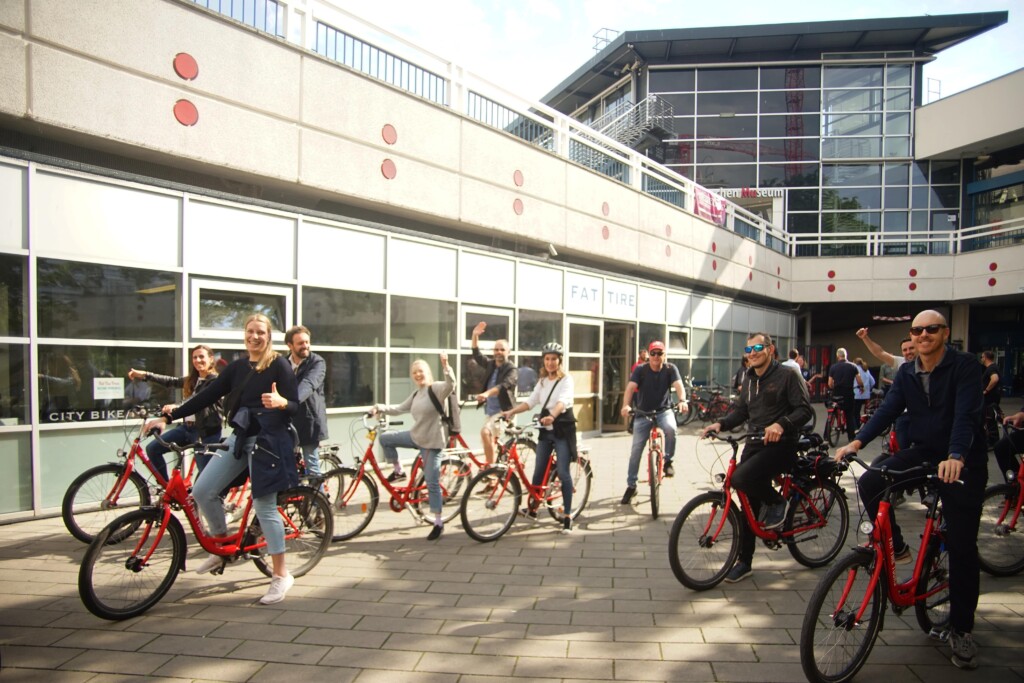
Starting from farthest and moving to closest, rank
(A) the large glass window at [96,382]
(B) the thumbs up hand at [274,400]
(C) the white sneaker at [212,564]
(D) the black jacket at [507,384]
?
(D) the black jacket at [507,384] → (A) the large glass window at [96,382] → (C) the white sneaker at [212,564] → (B) the thumbs up hand at [274,400]

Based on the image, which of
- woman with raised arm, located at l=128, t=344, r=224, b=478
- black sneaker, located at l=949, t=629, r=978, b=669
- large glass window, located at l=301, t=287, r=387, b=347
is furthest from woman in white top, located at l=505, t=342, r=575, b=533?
large glass window, located at l=301, t=287, r=387, b=347

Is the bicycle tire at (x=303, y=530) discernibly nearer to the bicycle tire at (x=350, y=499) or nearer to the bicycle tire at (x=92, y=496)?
the bicycle tire at (x=350, y=499)

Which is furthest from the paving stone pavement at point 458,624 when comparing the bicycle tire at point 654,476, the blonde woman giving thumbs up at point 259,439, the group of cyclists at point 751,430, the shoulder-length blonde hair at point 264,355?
the shoulder-length blonde hair at point 264,355

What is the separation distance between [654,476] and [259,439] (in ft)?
12.6

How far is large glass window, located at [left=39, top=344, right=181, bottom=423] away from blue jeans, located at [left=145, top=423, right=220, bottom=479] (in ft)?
2.82

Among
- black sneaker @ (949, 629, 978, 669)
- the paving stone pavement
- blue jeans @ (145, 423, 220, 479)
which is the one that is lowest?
the paving stone pavement

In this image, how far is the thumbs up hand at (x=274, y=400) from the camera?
380 cm

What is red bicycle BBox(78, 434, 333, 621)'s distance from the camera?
11.6ft

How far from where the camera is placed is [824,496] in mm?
4750

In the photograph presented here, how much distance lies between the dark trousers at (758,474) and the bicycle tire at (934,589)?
104cm

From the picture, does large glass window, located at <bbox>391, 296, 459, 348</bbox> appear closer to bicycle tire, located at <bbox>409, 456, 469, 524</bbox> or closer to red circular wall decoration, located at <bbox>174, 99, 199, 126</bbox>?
bicycle tire, located at <bbox>409, 456, 469, 524</bbox>

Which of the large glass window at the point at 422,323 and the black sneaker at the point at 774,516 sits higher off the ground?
the large glass window at the point at 422,323

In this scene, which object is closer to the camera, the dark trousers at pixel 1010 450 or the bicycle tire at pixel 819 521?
the bicycle tire at pixel 819 521

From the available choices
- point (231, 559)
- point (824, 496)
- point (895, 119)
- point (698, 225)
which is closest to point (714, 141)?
point (895, 119)
